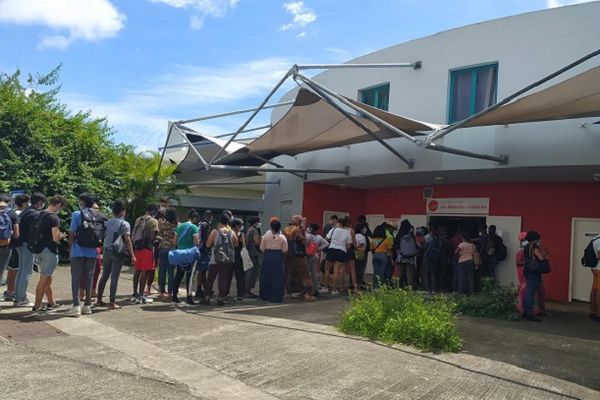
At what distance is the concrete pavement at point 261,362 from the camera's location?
503cm

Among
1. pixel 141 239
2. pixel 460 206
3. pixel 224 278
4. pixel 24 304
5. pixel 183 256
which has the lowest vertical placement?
pixel 24 304

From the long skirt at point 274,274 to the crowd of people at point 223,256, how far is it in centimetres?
2

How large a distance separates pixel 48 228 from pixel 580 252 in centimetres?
1128

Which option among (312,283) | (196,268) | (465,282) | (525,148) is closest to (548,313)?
(465,282)

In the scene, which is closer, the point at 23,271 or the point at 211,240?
the point at 23,271

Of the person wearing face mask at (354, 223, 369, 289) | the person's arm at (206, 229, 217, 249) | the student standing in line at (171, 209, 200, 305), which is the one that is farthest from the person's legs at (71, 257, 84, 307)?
A: the person wearing face mask at (354, 223, 369, 289)

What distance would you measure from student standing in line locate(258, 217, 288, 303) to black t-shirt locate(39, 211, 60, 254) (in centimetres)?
358

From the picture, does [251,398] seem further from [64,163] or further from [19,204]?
[64,163]

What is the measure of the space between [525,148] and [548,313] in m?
3.31

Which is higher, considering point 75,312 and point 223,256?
point 223,256

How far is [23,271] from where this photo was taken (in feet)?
28.0

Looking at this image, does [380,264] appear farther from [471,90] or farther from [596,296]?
[471,90]

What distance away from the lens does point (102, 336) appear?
693cm

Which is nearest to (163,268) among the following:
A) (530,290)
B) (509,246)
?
(530,290)
